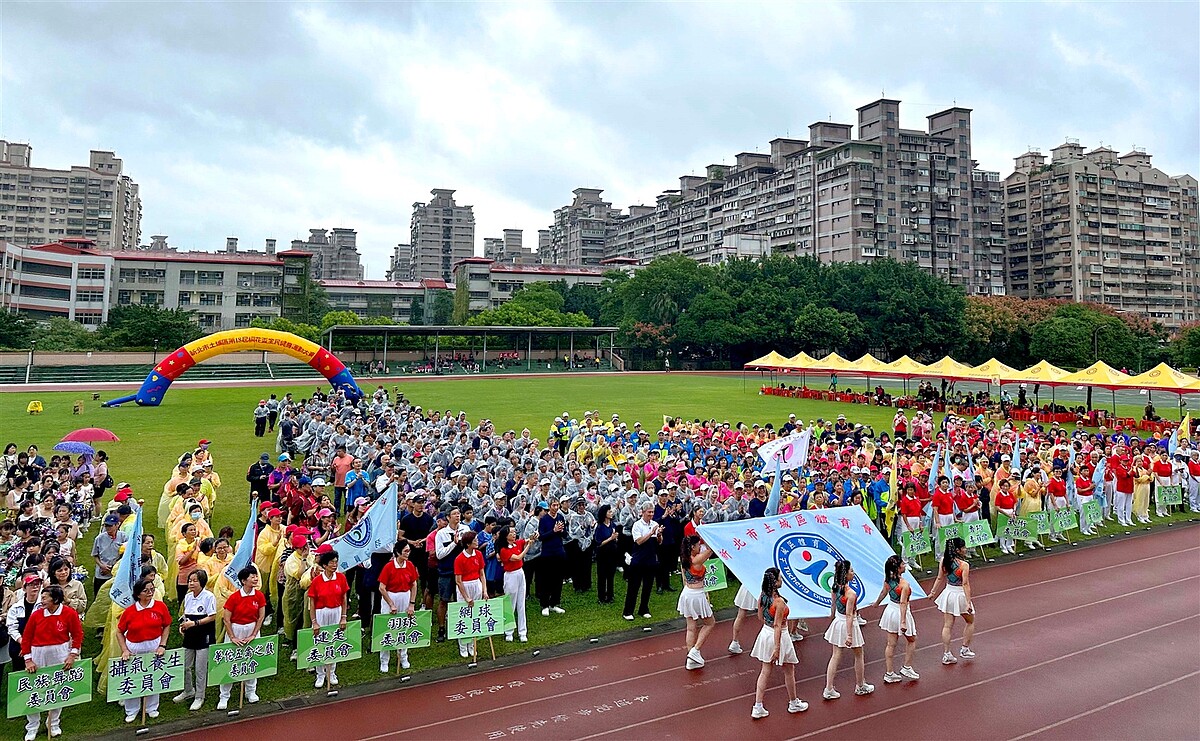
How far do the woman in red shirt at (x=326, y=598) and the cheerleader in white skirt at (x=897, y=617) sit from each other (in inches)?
236

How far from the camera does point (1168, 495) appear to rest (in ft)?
55.7

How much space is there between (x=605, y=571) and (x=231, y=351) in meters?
26.4

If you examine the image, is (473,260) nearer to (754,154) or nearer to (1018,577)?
(754,154)

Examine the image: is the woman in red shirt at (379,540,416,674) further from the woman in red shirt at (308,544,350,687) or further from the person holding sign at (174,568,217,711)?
the person holding sign at (174,568,217,711)

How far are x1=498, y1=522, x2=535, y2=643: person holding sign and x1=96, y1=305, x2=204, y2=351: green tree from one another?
2192 inches

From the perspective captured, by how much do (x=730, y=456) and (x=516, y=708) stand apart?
981cm

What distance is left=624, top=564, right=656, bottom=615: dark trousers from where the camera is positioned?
10195 millimetres

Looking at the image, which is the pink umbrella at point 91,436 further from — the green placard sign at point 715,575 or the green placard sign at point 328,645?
the green placard sign at point 715,575

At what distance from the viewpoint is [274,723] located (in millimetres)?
7301

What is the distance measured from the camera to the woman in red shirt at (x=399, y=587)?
28.1ft

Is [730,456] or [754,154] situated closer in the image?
[730,456]

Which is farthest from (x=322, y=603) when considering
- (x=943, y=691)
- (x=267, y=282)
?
(x=267, y=282)

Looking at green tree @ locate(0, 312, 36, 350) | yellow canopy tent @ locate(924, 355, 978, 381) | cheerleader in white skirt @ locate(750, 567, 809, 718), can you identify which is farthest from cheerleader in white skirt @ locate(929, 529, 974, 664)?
green tree @ locate(0, 312, 36, 350)

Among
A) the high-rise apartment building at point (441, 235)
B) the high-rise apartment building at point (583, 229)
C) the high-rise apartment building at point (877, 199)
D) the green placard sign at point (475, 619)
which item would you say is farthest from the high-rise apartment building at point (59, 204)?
the green placard sign at point (475, 619)
